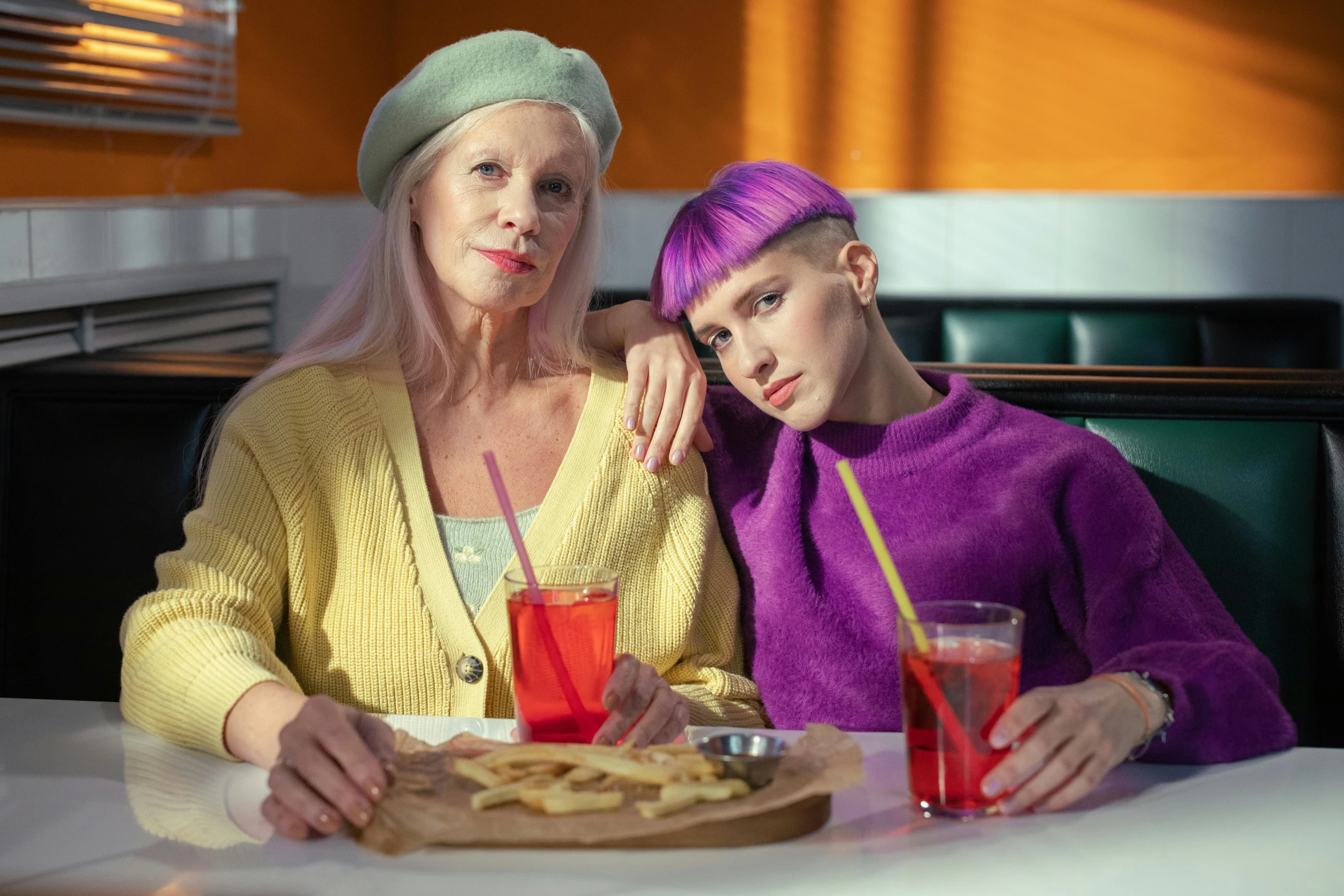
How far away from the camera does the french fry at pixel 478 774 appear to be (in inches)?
36.4

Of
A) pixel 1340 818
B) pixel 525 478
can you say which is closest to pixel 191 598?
pixel 525 478

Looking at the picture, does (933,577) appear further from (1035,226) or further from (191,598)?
(1035,226)

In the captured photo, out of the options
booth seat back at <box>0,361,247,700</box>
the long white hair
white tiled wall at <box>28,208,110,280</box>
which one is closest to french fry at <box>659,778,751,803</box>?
the long white hair

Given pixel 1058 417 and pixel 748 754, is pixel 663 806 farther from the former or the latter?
pixel 1058 417

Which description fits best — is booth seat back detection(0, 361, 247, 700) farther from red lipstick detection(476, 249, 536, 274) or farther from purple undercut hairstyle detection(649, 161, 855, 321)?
purple undercut hairstyle detection(649, 161, 855, 321)

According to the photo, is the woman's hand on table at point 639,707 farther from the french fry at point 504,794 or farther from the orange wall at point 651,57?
the orange wall at point 651,57

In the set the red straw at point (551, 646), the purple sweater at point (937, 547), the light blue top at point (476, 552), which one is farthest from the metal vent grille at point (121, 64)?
the red straw at point (551, 646)

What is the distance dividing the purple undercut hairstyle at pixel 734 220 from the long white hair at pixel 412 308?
0.17m

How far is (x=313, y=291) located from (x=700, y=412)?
240 cm

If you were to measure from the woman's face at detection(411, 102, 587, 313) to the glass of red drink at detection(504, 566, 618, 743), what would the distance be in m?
0.52

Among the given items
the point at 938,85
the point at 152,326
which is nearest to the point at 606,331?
the point at 152,326

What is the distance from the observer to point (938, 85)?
180 inches

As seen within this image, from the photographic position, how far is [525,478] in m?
1.61

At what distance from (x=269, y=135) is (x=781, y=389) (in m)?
2.76
